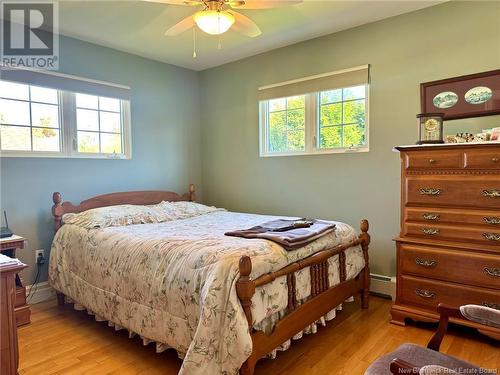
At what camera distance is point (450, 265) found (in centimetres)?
241

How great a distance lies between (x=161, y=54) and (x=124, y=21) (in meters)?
0.88

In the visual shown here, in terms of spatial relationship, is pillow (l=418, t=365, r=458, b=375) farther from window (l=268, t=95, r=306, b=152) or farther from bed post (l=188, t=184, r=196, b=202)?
bed post (l=188, t=184, r=196, b=202)

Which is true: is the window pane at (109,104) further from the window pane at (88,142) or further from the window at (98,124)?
the window pane at (88,142)

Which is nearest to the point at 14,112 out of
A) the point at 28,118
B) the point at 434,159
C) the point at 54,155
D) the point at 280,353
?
the point at 28,118

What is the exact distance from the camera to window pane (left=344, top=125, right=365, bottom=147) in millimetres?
3324

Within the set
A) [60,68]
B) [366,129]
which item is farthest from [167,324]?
[60,68]

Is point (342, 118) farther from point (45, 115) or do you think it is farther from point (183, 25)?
point (45, 115)

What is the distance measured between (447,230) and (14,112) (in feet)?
12.4

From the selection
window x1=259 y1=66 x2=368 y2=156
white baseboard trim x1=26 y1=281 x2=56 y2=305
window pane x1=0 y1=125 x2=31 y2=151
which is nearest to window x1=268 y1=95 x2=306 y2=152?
window x1=259 y1=66 x2=368 y2=156

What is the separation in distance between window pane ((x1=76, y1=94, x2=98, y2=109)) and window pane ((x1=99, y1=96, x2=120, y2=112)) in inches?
2.2

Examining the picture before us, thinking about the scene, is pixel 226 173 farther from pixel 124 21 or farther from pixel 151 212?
pixel 124 21

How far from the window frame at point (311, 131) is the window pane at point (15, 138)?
2.38 meters

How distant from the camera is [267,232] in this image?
2379 mm

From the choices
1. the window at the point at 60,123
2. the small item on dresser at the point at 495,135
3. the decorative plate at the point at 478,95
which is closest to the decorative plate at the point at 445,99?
the decorative plate at the point at 478,95
